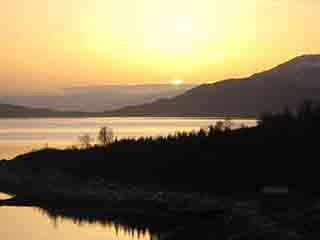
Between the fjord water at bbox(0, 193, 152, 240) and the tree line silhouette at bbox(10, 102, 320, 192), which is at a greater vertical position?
the tree line silhouette at bbox(10, 102, 320, 192)

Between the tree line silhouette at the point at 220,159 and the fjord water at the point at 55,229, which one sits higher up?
the tree line silhouette at the point at 220,159

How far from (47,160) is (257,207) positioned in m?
34.1

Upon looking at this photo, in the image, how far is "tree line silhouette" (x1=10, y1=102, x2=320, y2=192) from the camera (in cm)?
4591

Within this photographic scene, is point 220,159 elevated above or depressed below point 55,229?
above

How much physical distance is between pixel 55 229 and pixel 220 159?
60.1 ft

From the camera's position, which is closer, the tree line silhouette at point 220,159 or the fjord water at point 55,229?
the fjord water at point 55,229

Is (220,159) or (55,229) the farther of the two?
(220,159)

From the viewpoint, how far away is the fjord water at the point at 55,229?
33.5 meters

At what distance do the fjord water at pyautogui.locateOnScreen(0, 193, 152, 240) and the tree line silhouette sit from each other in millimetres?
12402

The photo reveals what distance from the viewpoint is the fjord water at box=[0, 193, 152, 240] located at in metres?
33.5

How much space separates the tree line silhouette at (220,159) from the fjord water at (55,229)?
12402 mm

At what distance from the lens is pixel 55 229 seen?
36.1m

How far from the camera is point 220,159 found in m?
51.1

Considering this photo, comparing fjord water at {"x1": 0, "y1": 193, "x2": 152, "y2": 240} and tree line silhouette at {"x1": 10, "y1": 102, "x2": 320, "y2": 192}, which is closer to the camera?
fjord water at {"x1": 0, "y1": 193, "x2": 152, "y2": 240}
